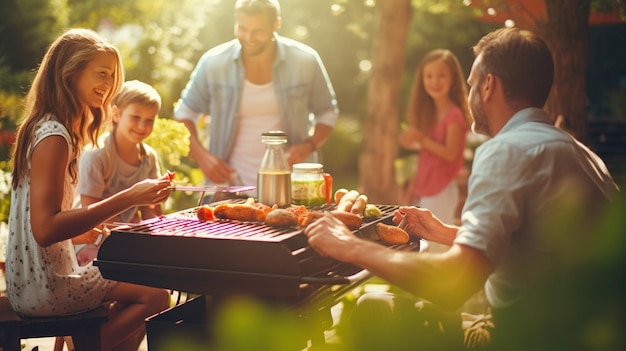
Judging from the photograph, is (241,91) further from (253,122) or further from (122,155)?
(122,155)

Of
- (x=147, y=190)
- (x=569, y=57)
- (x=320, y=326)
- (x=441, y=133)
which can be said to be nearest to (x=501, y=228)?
(x=147, y=190)

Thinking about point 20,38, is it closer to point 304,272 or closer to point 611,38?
point 304,272

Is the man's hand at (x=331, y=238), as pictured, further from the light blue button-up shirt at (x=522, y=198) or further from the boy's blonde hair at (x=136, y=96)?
the boy's blonde hair at (x=136, y=96)

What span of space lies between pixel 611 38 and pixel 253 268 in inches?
752

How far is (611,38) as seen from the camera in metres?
20.5

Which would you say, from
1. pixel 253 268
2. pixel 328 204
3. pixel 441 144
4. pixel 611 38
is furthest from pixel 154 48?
pixel 611 38

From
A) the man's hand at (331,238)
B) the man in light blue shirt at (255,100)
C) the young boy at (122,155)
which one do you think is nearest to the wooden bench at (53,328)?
the young boy at (122,155)

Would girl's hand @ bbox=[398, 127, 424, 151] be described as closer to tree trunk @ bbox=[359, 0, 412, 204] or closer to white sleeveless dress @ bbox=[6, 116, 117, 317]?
white sleeveless dress @ bbox=[6, 116, 117, 317]

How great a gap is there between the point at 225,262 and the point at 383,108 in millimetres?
8967

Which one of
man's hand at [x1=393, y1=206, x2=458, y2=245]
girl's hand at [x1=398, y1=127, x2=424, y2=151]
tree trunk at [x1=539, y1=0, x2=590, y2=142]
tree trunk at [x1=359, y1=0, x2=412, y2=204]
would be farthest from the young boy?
tree trunk at [x1=359, y1=0, x2=412, y2=204]

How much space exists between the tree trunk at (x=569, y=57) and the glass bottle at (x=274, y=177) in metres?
3.34

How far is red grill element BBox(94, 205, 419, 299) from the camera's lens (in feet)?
10.6

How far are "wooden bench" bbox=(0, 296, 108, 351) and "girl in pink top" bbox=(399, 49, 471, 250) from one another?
13.2 feet

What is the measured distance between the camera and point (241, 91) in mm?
6496
